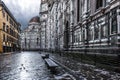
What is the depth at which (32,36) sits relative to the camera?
116750mm

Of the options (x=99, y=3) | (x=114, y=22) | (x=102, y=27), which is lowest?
(x=102, y=27)

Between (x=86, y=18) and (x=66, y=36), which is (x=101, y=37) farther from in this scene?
(x=66, y=36)

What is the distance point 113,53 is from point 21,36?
364ft

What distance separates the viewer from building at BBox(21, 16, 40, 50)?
114938mm

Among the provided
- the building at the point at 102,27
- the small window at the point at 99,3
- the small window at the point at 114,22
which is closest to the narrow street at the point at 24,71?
the building at the point at 102,27

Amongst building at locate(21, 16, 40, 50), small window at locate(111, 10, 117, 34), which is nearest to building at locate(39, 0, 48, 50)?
building at locate(21, 16, 40, 50)

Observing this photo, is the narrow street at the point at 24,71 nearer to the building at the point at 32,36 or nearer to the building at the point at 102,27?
the building at the point at 102,27

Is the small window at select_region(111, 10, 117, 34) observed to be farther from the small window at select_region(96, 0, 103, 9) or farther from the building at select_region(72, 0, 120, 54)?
the small window at select_region(96, 0, 103, 9)

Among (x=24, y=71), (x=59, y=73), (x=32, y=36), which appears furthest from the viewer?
(x=32, y=36)

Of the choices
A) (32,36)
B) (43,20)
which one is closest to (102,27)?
(43,20)

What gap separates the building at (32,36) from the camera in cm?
11494

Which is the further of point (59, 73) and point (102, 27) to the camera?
point (102, 27)

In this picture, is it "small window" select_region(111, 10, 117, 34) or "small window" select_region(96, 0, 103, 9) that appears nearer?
"small window" select_region(111, 10, 117, 34)

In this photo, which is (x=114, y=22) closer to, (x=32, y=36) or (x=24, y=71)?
(x=24, y=71)
